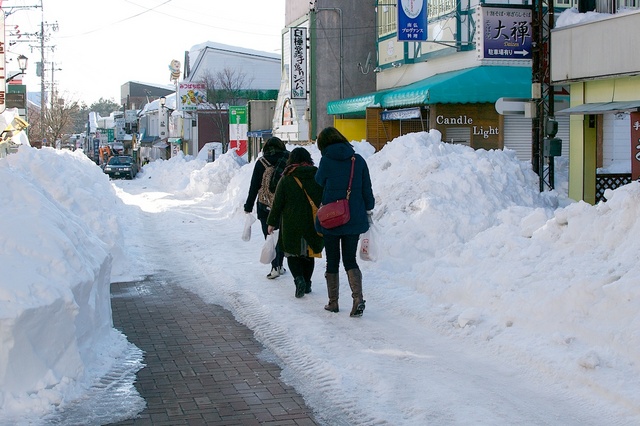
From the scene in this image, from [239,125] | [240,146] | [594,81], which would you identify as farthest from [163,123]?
[594,81]

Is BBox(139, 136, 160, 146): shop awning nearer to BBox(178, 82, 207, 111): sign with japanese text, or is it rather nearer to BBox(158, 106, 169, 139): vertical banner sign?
BBox(158, 106, 169, 139): vertical banner sign

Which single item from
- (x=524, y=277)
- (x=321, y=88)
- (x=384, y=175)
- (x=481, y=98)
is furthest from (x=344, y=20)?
(x=524, y=277)

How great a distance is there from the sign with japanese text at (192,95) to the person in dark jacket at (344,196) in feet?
167

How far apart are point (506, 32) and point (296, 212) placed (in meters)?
10.6

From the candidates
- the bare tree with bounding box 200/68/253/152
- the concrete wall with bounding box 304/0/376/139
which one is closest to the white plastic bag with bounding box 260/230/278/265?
the concrete wall with bounding box 304/0/376/139

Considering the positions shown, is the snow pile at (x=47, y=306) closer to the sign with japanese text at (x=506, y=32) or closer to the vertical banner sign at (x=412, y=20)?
the sign with japanese text at (x=506, y=32)

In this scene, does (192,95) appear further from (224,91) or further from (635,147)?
(635,147)

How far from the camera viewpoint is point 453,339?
738 centimetres

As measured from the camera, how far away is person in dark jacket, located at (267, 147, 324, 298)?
9.19 metres

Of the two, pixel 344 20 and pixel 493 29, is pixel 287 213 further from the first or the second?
pixel 344 20

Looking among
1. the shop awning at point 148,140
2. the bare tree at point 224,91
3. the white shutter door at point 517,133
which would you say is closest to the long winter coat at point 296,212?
the white shutter door at point 517,133

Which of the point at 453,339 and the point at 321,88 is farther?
the point at 321,88

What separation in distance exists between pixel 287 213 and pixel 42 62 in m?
56.3

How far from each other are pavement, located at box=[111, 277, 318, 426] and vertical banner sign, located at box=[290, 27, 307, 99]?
24.2 metres
